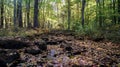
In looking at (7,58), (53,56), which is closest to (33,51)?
(53,56)

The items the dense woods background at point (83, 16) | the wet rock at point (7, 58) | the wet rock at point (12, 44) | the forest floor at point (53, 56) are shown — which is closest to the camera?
the wet rock at point (7, 58)

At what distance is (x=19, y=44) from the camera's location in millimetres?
11234

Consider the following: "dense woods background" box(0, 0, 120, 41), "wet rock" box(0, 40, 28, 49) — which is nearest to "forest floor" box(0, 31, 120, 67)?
"wet rock" box(0, 40, 28, 49)

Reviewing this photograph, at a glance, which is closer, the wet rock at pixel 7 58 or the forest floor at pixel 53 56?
the wet rock at pixel 7 58

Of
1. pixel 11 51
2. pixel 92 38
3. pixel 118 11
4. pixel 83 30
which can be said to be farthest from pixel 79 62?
pixel 118 11

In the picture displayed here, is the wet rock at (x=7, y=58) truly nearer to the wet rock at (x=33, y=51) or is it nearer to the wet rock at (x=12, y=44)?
the wet rock at (x=33, y=51)

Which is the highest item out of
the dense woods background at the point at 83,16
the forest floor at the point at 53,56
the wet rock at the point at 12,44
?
the dense woods background at the point at 83,16

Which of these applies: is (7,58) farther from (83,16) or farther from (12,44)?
(83,16)

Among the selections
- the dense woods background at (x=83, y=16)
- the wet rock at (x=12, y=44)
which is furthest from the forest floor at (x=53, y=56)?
the dense woods background at (x=83, y=16)

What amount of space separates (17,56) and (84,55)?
3218 mm

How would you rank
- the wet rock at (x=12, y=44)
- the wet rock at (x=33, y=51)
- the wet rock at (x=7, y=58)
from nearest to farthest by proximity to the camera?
the wet rock at (x=7, y=58), the wet rock at (x=33, y=51), the wet rock at (x=12, y=44)

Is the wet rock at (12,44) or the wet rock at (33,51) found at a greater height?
the wet rock at (12,44)

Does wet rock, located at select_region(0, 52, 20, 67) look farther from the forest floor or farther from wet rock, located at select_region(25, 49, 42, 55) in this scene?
wet rock, located at select_region(25, 49, 42, 55)

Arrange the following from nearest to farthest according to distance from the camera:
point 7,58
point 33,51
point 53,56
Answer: point 7,58, point 53,56, point 33,51
